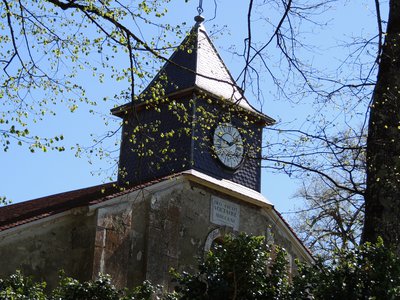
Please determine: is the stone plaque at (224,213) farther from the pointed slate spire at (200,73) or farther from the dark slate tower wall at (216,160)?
the pointed slate spire at (200,73)

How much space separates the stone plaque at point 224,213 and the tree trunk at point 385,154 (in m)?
12.8

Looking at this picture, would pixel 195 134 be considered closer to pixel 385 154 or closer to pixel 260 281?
pixel 260 281

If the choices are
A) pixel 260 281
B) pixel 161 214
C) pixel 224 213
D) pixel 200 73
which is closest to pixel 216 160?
pixel 224 213

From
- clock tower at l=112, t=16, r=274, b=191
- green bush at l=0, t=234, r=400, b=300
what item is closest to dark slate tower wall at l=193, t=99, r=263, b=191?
clock tower at l=112, t=16, r=274, b=191

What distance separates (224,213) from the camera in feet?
77.9

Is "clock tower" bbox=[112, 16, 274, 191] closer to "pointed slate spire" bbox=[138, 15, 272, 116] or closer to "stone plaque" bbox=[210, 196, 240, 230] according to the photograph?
"pointed slate spire" bbox=[138, 15, 272, 116]

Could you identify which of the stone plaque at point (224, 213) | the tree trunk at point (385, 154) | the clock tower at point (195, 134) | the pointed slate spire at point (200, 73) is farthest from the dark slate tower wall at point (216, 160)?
the tree trunk at point (385, 154)

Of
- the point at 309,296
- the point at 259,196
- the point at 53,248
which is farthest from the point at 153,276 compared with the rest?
the point at 309,296

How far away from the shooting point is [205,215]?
23.3 m

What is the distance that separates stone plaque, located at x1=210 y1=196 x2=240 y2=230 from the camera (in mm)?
23562

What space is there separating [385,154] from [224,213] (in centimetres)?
1350

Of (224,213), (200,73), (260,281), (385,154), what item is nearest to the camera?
(385,154)

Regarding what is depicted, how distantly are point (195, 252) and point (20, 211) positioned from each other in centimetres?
592

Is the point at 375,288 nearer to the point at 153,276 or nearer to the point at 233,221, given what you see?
the point at 153,276
